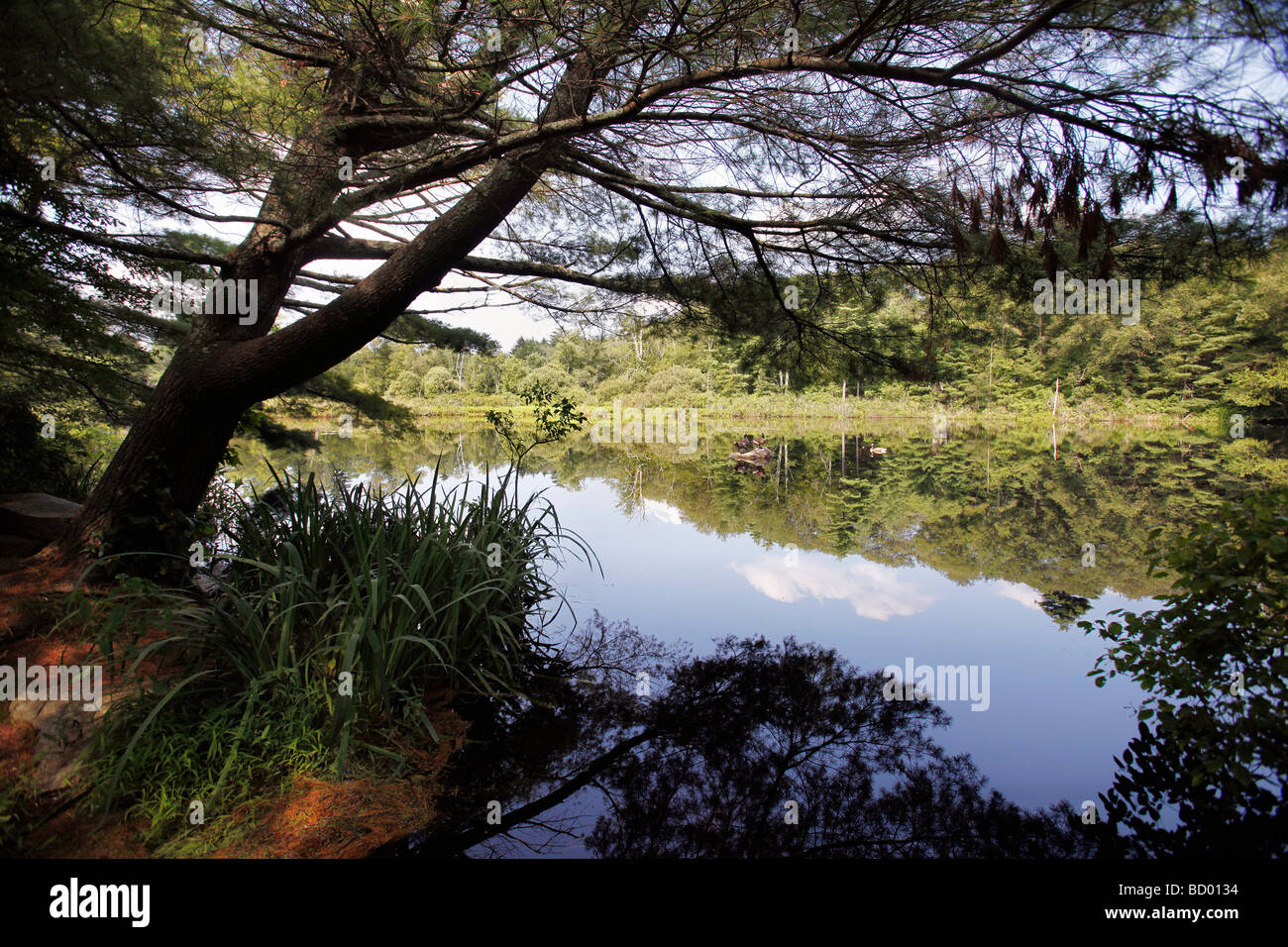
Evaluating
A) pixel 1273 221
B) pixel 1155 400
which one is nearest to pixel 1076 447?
pixel 1155 400

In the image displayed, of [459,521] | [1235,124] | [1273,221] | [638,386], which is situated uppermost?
[638,386]

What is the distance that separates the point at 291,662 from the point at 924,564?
15.7 ft

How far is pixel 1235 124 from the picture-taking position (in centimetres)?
149

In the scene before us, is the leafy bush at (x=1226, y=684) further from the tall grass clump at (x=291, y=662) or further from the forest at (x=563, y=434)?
the tall grass clump at (x=291, y=662)

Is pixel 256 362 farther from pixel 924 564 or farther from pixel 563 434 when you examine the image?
pixel 924 564

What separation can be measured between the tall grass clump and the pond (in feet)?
2.67

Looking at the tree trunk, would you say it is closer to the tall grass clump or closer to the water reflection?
the tall grass clump

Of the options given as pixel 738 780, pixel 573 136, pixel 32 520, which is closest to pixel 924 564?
pixel 738 780

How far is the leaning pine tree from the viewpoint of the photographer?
1756 millimetres

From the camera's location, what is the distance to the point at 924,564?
518 cm

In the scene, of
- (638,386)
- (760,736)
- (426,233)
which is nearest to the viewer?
(760,736)

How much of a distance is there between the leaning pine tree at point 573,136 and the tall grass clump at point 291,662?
77 centimetres
